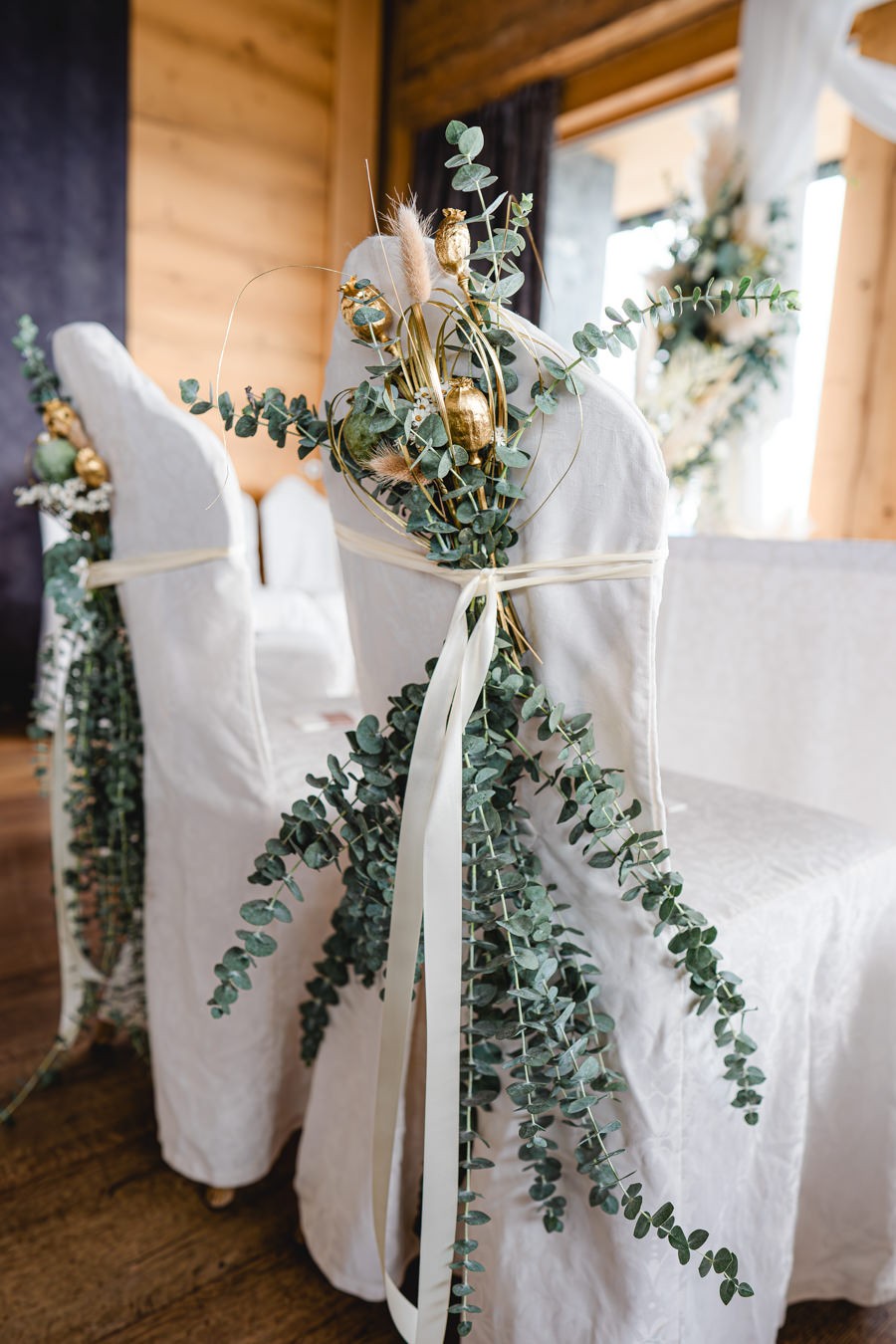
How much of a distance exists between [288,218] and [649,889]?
14.3ft

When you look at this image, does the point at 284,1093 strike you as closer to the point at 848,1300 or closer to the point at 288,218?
the point at 848,1300

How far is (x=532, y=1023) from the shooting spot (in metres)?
0.71

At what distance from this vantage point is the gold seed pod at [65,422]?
1.16 m

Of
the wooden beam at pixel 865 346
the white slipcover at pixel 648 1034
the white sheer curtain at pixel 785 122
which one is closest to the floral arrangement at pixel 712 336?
the white sheer curtain at pixel 785 122

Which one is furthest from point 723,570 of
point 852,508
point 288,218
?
point 288,218

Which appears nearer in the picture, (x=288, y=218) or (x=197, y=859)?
(x=197, y=859)

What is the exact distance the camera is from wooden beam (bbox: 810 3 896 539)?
8.82ft

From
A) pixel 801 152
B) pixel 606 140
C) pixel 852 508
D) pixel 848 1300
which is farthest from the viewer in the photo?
pixel 606 140

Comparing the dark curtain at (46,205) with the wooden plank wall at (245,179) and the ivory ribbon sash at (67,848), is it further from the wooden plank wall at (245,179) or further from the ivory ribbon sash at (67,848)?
the ivory ribbon sash at (67,848)

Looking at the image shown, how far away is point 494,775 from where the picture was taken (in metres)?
0.71

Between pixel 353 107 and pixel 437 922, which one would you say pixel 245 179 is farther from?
pixel 437 922

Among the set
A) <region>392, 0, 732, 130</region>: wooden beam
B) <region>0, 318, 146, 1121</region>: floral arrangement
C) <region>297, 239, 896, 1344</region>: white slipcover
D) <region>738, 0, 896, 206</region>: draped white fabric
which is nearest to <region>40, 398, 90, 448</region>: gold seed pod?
<region>0, 318, 146, 1121</region>: floral arrangement

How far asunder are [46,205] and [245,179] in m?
0.88

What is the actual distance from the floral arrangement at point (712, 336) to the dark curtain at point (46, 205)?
2.41 m
